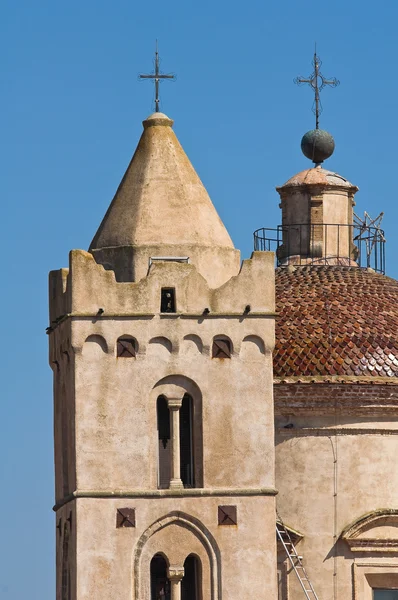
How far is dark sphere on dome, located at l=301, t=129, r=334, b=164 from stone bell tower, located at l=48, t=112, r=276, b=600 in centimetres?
898

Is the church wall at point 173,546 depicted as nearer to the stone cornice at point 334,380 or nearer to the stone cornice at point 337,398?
the stone cornice at point 337,398

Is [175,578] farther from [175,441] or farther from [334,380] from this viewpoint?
[334,380]

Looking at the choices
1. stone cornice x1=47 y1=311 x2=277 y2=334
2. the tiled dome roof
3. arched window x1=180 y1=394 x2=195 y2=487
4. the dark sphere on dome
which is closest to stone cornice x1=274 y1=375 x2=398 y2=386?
the tiled dome roof

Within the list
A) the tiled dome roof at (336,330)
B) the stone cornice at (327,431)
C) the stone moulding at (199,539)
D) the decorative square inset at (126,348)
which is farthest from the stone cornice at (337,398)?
the stone moulding at (199,539)

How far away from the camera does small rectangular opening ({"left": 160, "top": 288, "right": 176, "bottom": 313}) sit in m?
55.0

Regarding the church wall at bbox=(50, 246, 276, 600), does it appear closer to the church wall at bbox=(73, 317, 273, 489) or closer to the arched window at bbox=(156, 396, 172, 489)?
the church wall at bbox=(73, 317, 273, 489)

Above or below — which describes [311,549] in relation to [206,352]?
below

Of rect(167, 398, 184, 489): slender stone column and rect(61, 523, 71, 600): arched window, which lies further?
rect(61, 523, 71, 600): arched window

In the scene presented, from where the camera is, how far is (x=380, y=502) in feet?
189

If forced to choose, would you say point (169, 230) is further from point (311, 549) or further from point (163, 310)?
point (311, 549)

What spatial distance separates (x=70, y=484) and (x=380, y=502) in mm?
6748

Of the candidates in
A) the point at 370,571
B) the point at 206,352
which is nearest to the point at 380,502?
the point at 370,571

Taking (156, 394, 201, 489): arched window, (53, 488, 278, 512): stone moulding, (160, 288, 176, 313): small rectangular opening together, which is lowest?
(53, 488, 278, 512): stone moulding

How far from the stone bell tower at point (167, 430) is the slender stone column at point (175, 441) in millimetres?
20
